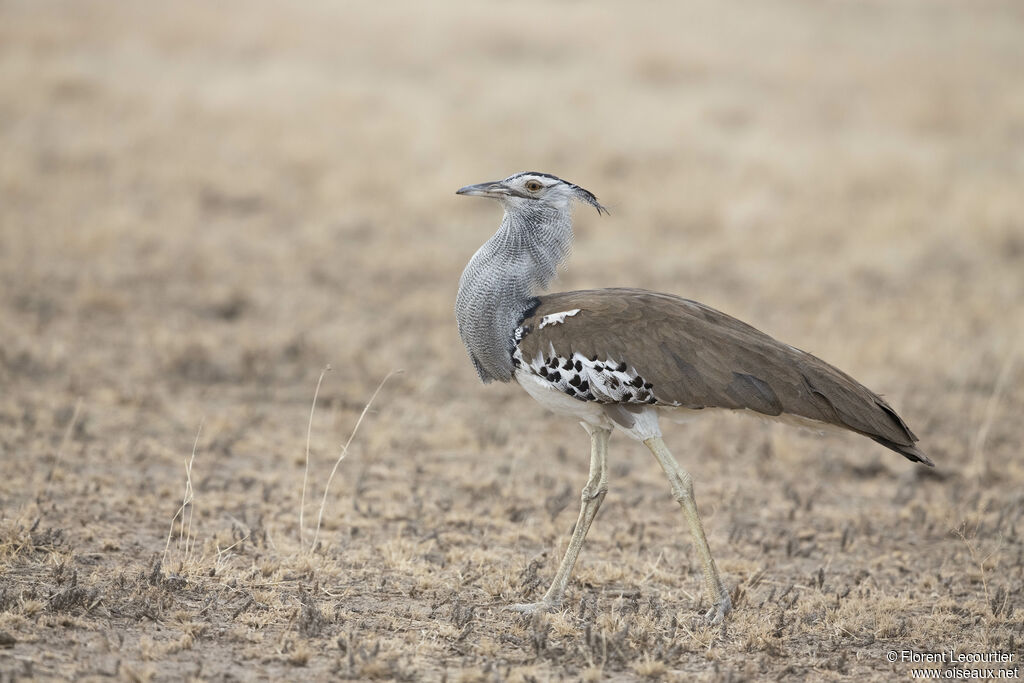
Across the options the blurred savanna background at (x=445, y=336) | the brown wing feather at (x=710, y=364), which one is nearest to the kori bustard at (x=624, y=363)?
the brown wing feather at (x=710, y=364)

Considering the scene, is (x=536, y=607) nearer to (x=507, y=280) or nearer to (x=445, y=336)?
(x=507, y=280)

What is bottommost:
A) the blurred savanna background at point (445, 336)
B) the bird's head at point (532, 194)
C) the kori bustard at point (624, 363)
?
the blurred savanna background at point (445, 336)

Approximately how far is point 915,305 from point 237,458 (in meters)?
6.03

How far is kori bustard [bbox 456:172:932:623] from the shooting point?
4.20m

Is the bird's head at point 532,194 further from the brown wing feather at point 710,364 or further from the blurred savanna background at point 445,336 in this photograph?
the blurred savanna background at point 445,336

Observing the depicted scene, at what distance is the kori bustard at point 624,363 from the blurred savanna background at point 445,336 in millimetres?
552

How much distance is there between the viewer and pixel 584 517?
448cm

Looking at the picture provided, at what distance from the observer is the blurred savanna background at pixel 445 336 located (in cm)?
423

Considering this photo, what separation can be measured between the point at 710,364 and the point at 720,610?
92 centimetres

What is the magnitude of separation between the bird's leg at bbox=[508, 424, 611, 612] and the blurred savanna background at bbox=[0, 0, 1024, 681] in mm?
120

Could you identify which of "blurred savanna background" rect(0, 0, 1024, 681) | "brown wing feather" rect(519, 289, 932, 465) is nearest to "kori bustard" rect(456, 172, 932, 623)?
"brown wing feather" rect(519, 289, 932, 465)

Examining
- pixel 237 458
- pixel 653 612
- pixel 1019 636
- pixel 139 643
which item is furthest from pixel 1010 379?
pixel 139 643

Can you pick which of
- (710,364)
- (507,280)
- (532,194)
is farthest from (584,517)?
(532,194)

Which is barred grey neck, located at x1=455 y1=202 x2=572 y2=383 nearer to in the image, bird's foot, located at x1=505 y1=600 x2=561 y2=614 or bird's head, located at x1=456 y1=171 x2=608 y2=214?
bird's head, located at x1=456 y1=171 x2=608 y2=214
